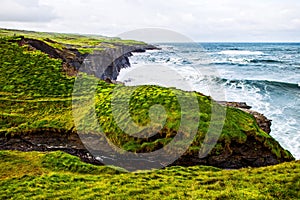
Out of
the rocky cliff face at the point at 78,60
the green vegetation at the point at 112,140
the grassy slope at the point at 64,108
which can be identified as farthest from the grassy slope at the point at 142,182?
the rocky cliff face at the point at 78,60

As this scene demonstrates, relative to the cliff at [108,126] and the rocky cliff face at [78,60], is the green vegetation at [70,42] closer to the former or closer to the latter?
the rocky cliff face at [78,60]

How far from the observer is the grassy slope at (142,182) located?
1068 centimetres

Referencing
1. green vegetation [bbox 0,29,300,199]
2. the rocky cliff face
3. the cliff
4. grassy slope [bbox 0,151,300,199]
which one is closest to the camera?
grassy slope [bbox 0,151,300,199]

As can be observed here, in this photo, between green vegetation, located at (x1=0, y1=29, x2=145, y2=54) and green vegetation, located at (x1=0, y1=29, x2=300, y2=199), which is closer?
green vegetation, located at (x1=0, y1=29, x2=300, y2=199)

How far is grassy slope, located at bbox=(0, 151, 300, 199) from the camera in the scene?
10.7 m

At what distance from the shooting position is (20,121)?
2062 centimetres

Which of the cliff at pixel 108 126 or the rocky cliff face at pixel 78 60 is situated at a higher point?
the rocky cliff face at pixel 78 60

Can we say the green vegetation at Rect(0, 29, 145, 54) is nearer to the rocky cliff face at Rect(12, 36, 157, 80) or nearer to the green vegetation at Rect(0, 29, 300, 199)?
the rocky cliff face at Rect(12, 36, 157, 80)

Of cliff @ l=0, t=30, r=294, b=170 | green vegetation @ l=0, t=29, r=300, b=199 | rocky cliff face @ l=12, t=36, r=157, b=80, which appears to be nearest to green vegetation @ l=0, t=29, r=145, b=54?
rocky cliff face @ l=12, t=36, r=157, b=80

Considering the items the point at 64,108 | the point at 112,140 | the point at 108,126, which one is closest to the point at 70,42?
the point at 64,108

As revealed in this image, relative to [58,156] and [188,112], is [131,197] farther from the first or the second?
[188,112]

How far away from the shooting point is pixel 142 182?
12.2 metres

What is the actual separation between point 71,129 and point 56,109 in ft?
10.1

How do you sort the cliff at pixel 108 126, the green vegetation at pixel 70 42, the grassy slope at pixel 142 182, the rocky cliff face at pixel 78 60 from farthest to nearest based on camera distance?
the green vegetation at pixel 70 42, the rocky cliff face at pixel 78 60, the cliff at pixel 108 126, the grassy slope at pixel 142 182
